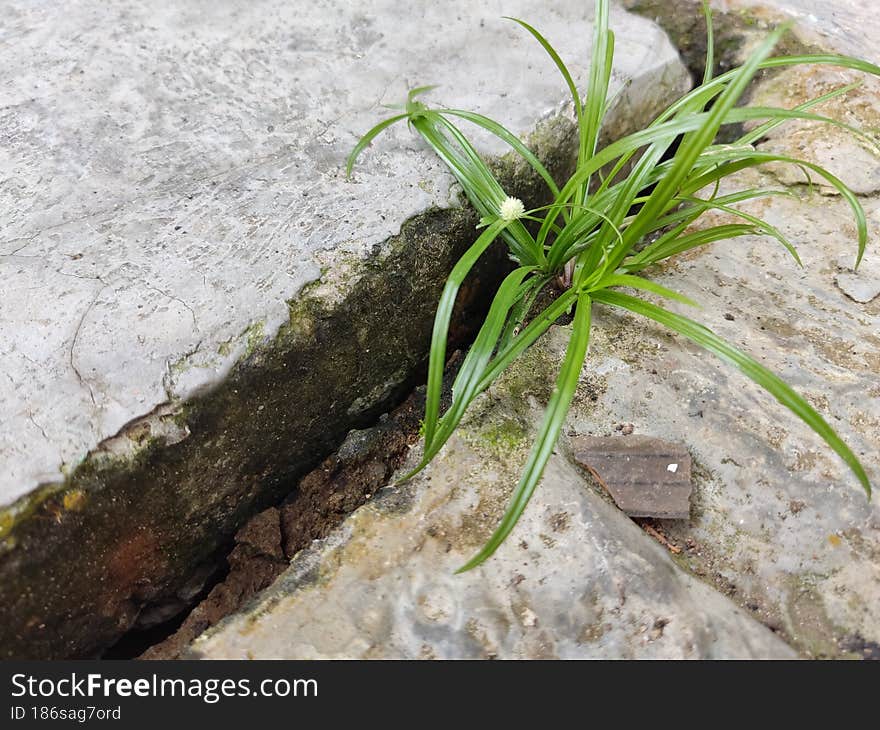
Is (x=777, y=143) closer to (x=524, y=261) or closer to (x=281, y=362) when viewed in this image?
(x=524, y=261)

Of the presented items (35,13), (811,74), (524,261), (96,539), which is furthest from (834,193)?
(35,13)

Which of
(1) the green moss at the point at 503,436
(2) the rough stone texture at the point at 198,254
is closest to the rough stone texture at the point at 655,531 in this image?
(1) the green moss at the point at 503,436

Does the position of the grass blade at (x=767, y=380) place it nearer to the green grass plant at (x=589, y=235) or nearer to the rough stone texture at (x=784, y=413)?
the green grass plant at (x=589, y=235)

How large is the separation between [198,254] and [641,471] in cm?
94

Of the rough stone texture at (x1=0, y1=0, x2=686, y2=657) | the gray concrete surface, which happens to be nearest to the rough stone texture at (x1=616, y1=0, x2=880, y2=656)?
the rough stone texture at (x1=0, y1=0, x2=686, y2=657)

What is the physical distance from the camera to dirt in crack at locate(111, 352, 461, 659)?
1.32 meters

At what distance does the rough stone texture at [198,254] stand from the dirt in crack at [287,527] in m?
0.05

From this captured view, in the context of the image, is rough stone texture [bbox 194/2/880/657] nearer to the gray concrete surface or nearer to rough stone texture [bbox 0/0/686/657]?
rough stone texture [bbox 0/0/686/657]

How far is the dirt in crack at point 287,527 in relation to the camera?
1.32 m

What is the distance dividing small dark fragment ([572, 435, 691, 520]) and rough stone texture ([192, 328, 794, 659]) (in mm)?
48

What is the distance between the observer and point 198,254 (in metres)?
1.32

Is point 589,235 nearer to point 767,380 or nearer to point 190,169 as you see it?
point 767,380

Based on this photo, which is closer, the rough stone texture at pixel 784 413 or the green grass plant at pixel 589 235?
the green grass plant at pixel 589 235

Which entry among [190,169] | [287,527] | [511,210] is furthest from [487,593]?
[190,169]
